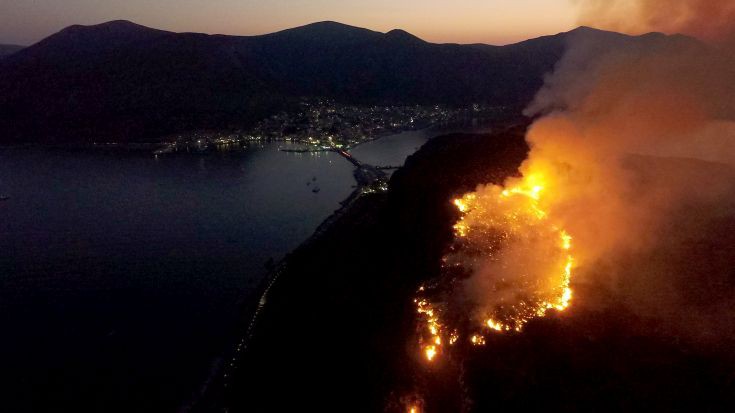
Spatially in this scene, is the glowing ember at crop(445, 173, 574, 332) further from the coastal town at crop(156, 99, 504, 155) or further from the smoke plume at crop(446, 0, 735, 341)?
the coastal town at crop(156, 99, 504, 155)

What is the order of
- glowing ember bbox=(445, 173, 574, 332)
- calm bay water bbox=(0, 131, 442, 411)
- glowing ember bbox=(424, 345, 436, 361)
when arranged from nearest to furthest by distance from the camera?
glowing ember bbox=(424, 345, 436, 361), glowing ember bbox=(445, 173, 574, 332), calm bay water bbox=(0, 131, 442, 411)

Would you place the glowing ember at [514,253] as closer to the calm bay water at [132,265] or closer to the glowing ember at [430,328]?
the glowing ember at [430,328]

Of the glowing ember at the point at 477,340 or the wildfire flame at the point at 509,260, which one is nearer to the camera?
the glowing ember at the point at 477,340

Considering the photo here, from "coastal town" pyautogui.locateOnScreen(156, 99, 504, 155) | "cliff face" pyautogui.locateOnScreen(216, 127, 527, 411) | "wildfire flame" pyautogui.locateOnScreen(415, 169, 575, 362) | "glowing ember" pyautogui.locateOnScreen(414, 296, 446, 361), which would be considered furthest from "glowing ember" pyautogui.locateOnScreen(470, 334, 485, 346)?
"coastal town" pyautogui.locateOnScreen(156, 99, 504, 155)

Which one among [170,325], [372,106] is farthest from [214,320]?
[372,106]

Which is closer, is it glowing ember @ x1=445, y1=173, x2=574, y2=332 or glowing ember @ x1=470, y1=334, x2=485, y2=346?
glowing ember @ x1=470, y1=334, x2=485, y2=346

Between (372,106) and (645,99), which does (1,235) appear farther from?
(372,106)

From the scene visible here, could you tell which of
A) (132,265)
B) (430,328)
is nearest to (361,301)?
(430,328)

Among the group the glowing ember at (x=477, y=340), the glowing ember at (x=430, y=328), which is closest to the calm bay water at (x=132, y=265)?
the glowing ember at (x=430, y=328)

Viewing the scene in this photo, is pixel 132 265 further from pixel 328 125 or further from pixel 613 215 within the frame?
pixel 328 125
